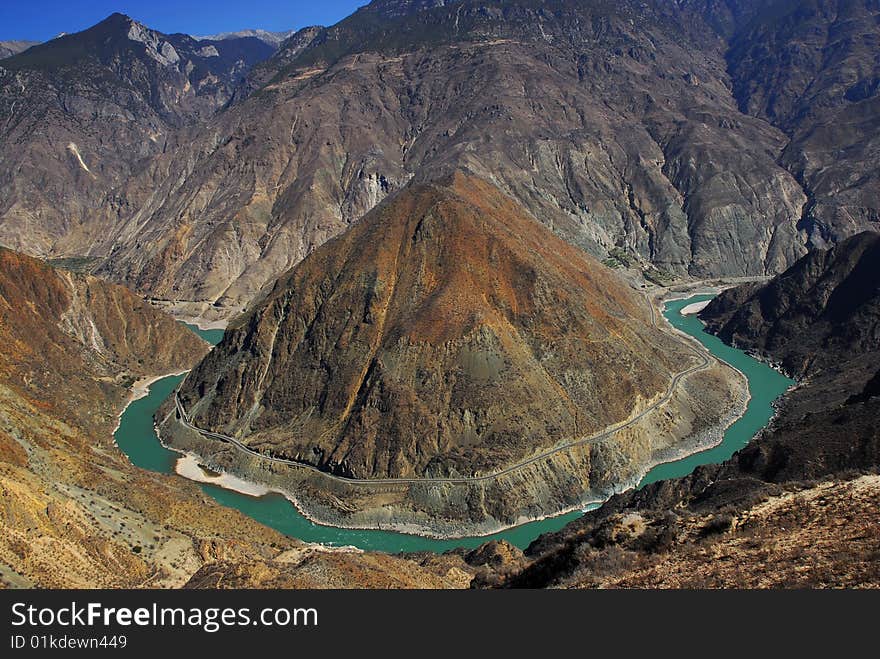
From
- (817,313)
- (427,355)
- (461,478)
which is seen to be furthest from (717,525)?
(817,313)

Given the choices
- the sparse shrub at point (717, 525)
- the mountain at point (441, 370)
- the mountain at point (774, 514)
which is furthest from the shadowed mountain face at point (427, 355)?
the sparse shrub at point (717, 525)

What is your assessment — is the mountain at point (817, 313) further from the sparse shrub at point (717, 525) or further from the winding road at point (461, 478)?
the sparse shrub at point (717, 525)

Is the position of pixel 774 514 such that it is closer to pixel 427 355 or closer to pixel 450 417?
pixel 450 417

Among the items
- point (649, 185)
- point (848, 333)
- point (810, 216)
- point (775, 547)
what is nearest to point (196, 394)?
point (775, 547)

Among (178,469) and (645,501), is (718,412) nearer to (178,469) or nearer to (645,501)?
(645,501)

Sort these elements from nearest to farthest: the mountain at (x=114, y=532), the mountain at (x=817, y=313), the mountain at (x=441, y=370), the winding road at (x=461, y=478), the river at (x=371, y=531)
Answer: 1. the mountain at (x=114, y=532)
2. the river at (x=371, y=531)
3. the winding road at (x=461, y=478)
4. the mountain at (x=441, y=370)
5. the mountain at (x=817, y=313)

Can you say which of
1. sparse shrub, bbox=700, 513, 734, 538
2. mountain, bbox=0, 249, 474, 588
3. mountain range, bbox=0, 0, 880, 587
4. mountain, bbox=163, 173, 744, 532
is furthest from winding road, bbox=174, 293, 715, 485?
sparse shrub, bbox=700, 513, 734, 538
